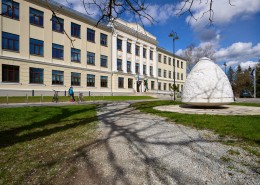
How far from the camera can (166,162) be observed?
3.51m

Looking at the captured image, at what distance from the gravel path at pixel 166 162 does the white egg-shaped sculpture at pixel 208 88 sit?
6081 millimetres

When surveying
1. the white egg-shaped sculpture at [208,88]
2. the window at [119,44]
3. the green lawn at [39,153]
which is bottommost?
the green lawn at [39,153]

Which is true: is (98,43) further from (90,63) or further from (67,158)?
(67,158)

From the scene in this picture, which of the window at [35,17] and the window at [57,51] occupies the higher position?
the window at [35,17]

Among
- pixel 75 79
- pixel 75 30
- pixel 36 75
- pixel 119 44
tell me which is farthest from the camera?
pixel 119 44

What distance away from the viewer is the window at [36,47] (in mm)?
25717

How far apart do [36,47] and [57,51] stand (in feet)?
11.0

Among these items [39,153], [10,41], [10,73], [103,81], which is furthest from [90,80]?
[39,153]

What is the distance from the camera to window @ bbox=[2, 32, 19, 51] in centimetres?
2306

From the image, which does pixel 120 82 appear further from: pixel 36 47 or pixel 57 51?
pixel 36 47

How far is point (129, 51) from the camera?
42.5 meters

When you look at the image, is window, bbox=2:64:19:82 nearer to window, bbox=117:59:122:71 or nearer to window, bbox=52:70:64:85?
window, bbox=52:70:64:85

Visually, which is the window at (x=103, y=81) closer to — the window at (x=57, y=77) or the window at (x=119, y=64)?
the window at (x=119, y=64)

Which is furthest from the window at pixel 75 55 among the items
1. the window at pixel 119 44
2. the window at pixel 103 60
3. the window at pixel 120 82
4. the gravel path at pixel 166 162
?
the gravel path at pixel 166 162
